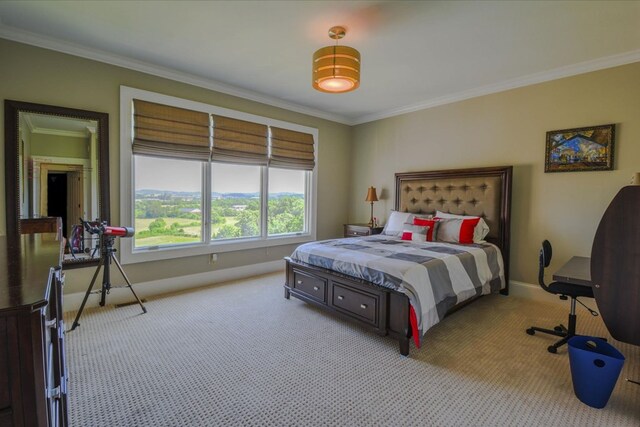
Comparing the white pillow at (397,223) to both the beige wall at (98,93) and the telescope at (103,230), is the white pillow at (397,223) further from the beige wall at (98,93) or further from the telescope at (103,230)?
the telescope at (103,230)

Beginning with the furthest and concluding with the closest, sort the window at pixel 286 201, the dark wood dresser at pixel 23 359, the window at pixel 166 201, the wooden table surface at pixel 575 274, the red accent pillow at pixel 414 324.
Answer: the window at pixel 286 201 → the window at pixel 166 201 → the red accent pillow at pixel 414 324 → the wooden table surface at pixel 575 274 → the dark wood dresser at pixel 23 359

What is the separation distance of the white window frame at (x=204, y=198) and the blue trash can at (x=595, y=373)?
376 centimetres

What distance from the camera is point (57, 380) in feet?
3.83

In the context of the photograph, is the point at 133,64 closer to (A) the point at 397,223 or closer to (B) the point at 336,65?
(B) the point at 336,65

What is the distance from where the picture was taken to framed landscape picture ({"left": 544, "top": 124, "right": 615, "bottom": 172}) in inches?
→ 125

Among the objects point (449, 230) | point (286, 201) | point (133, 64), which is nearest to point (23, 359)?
point (133, 64)

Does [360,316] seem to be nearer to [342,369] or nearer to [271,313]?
[342,369]

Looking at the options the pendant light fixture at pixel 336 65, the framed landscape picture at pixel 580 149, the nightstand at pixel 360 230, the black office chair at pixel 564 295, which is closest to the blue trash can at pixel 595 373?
the black office chair at pixel 564 295

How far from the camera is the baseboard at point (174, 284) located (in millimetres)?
3191

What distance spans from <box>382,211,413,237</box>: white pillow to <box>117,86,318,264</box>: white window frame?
139 cm

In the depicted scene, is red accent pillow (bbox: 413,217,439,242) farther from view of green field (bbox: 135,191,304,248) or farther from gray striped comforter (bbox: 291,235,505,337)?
view of green field (bbox: 135,191,304,248)

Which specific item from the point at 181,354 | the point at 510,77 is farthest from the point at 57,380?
the point at 510,77

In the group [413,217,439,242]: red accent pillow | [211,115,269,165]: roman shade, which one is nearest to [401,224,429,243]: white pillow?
[413,217,439,242]: red accent pillow

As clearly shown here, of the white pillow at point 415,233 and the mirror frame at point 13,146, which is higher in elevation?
the mirror frame at point 13,146
